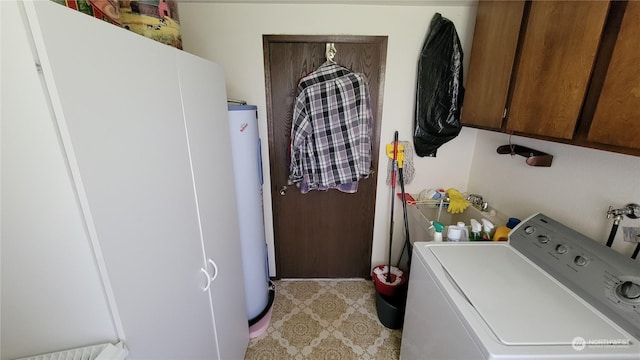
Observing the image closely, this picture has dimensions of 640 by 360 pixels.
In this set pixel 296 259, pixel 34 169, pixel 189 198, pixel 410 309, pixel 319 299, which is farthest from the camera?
pixel 296 259

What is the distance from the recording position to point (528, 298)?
3.20ft

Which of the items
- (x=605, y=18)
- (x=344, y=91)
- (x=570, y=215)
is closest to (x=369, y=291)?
(x=570, y=215)

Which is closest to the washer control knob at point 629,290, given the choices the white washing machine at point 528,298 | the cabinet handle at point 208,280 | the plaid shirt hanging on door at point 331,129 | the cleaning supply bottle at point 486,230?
the white washing machine at point 528,298

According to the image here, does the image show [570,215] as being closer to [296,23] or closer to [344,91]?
[344,91]

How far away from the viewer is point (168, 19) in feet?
3.15

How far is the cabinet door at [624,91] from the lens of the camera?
30.2 inches

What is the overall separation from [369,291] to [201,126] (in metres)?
1.97

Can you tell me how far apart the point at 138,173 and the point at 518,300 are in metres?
1.35

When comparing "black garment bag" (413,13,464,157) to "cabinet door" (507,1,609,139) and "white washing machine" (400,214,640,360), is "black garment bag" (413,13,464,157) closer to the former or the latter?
"cabinet door" (507,1,609,139)

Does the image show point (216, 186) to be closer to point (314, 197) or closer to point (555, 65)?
point (314, 197)

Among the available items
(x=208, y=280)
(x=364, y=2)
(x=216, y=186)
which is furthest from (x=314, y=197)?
(x=364, y=2)

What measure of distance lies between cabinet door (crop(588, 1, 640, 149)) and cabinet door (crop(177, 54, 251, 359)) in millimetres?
1418

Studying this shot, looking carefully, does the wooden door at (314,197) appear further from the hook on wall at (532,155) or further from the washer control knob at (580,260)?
the washer control knob at (580,260)

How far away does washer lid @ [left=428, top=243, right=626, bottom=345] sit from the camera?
833mm
